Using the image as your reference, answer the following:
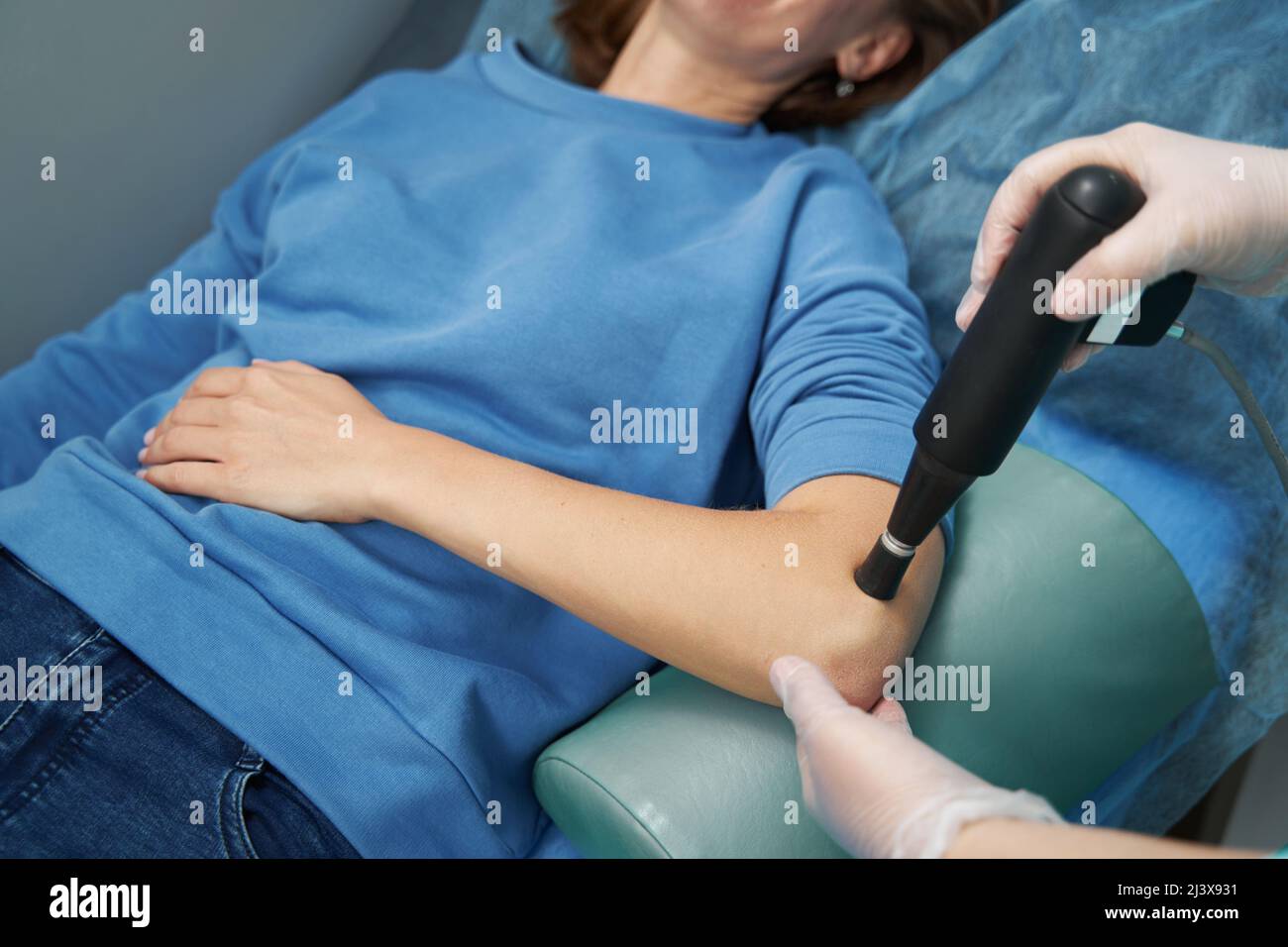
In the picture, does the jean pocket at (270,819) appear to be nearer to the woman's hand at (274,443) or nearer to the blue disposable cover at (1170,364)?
the woman's hand at (274,443)

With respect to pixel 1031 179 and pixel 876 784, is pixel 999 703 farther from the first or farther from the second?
pixel 1031 179

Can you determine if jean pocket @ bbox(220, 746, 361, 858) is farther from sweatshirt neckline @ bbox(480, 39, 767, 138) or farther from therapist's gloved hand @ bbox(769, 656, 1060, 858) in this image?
sweatshirt neckline @ bbox(480, 39, 767, 138)

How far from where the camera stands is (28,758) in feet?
2.39

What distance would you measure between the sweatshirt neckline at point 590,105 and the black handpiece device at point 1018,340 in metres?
0.66

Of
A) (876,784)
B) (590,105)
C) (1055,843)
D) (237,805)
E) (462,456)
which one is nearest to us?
(1055,843)

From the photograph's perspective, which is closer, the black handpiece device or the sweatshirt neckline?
the black handpiece device

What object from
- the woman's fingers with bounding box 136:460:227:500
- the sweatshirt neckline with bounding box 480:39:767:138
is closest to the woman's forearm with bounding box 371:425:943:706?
the woman's fingers with bounding box 136:460:227:500

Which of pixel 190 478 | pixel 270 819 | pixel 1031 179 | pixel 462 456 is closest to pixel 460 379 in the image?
pixel 462 456

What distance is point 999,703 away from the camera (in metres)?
0.79

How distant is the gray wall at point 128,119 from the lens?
115 centimetres

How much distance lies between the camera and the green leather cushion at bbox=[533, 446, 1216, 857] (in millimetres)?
717

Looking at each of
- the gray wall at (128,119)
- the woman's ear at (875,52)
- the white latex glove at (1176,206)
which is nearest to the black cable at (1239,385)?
the white latex glove at (1176,206)

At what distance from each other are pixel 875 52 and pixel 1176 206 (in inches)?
27.3

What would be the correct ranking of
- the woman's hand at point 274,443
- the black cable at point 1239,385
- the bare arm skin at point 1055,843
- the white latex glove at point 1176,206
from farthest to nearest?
1. the woman's hand at point 274,443
2. the black cable at point 1239,385
3. the white latex glove at point 1176,206
4. the bare arm skin at point 1055,843
